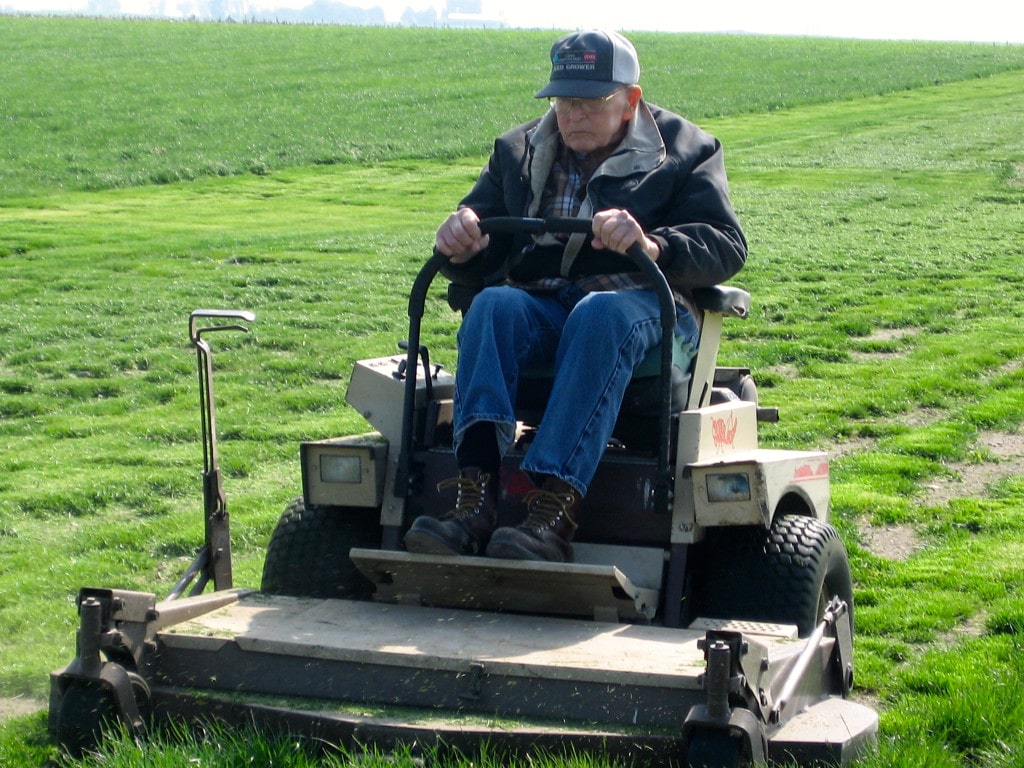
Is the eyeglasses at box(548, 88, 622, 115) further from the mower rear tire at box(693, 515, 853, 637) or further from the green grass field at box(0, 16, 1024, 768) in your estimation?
the green grass field at box(0, 16, 1024, 768)

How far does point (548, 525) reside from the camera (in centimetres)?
407

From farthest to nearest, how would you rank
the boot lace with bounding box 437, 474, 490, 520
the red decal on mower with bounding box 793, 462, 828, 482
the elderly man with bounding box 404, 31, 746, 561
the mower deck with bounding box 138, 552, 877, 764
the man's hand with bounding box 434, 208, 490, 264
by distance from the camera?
the red decal on mower with bounding box 793, 462, 828, 482, the man's hand with bounding box 434, 208, 490, 264, the boot lace with bounding box 437, 474, 490, 520, the elderly man with bounding box 404, 31, 746, 561, the mower deck with bounding box 138, 552, 877, 764

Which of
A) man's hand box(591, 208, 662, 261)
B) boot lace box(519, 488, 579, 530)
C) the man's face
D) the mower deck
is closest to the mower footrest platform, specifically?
the mower deck

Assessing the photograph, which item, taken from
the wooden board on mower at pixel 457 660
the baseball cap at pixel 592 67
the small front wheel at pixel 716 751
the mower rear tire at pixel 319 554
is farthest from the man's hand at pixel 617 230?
the small front wheel at pixel 716 751

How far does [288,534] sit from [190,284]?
29.5 ft

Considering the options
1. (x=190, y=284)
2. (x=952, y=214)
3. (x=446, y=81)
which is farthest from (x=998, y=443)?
(x=446, y=81)

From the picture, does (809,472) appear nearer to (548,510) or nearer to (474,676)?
(548,510)

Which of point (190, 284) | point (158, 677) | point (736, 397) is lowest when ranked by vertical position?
point (190, 284)

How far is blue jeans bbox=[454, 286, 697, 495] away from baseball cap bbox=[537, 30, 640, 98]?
63 centimetres

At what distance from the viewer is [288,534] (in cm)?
462

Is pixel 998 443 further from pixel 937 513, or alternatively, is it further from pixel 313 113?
pixel 313 113

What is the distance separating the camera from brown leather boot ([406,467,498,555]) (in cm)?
397

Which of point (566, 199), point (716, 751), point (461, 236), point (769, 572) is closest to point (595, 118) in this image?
point (566, 199)

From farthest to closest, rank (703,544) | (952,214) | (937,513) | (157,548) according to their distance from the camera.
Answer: (952,214) → (937,513) → (157,548) → (703,544)
